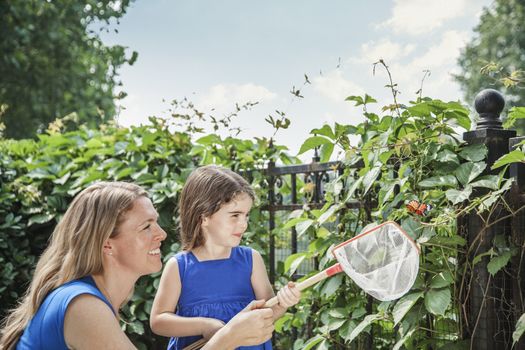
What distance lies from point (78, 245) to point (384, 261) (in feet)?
2.99

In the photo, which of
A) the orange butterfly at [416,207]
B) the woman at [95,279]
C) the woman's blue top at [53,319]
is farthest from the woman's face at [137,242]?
the orange butterfly at [416,207]

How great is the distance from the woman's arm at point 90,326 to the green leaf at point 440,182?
4.08 feet

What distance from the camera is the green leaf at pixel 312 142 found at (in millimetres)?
2828

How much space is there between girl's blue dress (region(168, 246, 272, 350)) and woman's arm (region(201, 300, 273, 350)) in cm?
48

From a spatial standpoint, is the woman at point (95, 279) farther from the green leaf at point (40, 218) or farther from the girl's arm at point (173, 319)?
the green leaf at point (40, 218)

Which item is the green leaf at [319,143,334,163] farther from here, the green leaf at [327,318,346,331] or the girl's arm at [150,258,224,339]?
the girl's arm at [150,258,224,339]

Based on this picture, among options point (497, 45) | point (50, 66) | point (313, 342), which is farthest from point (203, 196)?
point (497, 45)

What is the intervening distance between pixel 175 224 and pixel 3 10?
29.0 feet

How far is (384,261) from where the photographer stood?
1.89 m

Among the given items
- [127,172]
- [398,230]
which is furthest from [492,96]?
[127,172]

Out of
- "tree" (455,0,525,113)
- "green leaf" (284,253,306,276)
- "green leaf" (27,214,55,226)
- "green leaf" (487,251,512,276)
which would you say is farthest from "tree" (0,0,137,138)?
"tree" (455,0,525,113)

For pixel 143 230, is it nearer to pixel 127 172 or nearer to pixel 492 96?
pixel 492 96

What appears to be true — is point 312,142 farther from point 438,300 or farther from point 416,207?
point 438,300

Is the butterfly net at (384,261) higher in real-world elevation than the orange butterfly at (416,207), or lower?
lower
